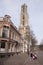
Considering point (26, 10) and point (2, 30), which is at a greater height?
point (26, 10)

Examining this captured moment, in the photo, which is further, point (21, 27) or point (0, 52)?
point (21, 27)

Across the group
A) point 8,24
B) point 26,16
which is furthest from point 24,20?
point 8,24

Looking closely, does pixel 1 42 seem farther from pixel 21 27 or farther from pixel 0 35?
pixel 21 27

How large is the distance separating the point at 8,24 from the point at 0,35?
3.78 metres

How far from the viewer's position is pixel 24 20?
396 ft

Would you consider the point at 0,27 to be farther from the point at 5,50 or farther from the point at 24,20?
the point at 24,20

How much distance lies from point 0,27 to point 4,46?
4305 millimetres

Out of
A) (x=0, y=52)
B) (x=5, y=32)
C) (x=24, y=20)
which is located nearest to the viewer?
(x=0, y=52)

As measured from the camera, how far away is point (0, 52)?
109 ft

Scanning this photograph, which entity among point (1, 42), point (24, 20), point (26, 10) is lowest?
point (1, 42)

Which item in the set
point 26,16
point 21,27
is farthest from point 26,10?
point 21,27

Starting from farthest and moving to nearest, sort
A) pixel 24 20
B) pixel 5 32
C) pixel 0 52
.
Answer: pixel 24 20, pixel 5 32, pixel 0 52

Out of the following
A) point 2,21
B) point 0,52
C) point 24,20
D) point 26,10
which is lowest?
point 0,52

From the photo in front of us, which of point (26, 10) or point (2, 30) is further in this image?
point (26, 10)
